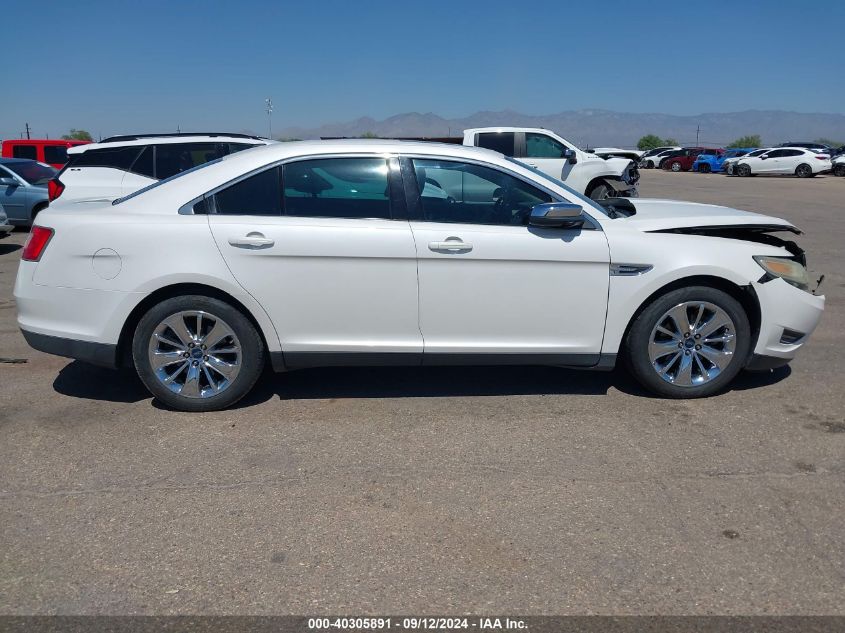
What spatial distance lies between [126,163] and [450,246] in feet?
22.2

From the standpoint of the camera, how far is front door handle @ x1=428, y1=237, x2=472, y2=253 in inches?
177

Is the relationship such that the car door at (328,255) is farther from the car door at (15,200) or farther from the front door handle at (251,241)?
A: the car door at (15,200)

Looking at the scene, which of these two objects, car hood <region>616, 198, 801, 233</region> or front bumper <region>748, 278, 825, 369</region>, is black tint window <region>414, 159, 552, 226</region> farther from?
front bumper <region>748, 278, 825, 369</region>

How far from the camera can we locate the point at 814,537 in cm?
325

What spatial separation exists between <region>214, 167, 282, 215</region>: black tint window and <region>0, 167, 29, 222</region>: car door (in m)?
11.3

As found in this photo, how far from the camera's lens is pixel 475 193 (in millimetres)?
4730

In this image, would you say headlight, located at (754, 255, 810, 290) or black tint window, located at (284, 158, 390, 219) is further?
headlight, located at (754, 255, 810, 290)

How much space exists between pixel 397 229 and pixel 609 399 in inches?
70.7

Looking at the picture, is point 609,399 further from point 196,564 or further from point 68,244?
point 68,244

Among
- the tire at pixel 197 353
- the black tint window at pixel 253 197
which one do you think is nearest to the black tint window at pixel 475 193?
the black tint window at pixel 253 197

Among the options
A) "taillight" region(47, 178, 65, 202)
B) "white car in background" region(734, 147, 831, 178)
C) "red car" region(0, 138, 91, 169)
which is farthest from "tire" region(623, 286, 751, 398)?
"white car in background" region(734, 147, 831, 178)

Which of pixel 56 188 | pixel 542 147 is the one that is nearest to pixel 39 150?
pixel 56 188

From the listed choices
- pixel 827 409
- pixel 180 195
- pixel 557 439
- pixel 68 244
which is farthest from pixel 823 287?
pixel 68 244

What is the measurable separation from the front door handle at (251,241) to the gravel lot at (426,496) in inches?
41.9
